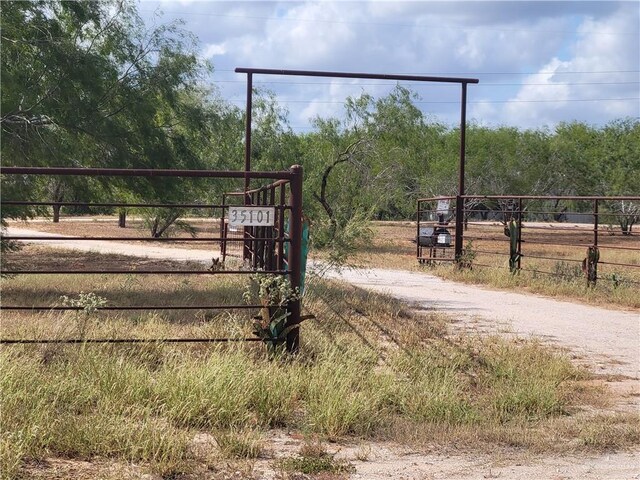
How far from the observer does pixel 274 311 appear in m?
8.45

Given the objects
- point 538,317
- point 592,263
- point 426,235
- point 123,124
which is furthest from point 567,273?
point 123,124

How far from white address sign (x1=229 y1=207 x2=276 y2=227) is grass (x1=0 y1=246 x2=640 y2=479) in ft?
3.73

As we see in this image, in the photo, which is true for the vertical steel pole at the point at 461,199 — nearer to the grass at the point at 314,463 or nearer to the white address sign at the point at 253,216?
the white address sign at the point at 253,216

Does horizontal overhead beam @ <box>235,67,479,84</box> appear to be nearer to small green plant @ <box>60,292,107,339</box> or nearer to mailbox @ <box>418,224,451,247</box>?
mailbox @ <box>418,224,451,247</box>

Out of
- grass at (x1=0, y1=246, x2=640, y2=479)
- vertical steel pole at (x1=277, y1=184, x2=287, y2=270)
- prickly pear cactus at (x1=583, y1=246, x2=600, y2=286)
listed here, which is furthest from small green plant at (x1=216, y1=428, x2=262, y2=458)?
prickly pear cactus at (x1=583, y1=246, x2=600, y2=286)

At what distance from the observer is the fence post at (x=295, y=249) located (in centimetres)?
841

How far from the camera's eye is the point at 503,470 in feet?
18.9

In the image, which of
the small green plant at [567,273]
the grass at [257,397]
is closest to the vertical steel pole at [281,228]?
the grass at [257,397]

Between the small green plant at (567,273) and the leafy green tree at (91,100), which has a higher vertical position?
the leafy green tree at (91,100)

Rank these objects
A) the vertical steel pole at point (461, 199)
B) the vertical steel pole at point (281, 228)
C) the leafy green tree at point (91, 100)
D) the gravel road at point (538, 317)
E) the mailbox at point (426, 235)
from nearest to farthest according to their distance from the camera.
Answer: the vertical steel pole at point (281, 228) → the gravel road at point (538, 317) → the leafy green tree at point (91, 100) → the vertical steel pole at point (461, 199) → the mailbox at point (426, 235)

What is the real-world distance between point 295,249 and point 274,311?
647 millimetres

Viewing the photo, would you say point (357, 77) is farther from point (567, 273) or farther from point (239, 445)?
point (239, 445)

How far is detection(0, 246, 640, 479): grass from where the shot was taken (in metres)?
5.73

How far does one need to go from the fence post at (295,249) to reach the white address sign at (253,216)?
23cm
